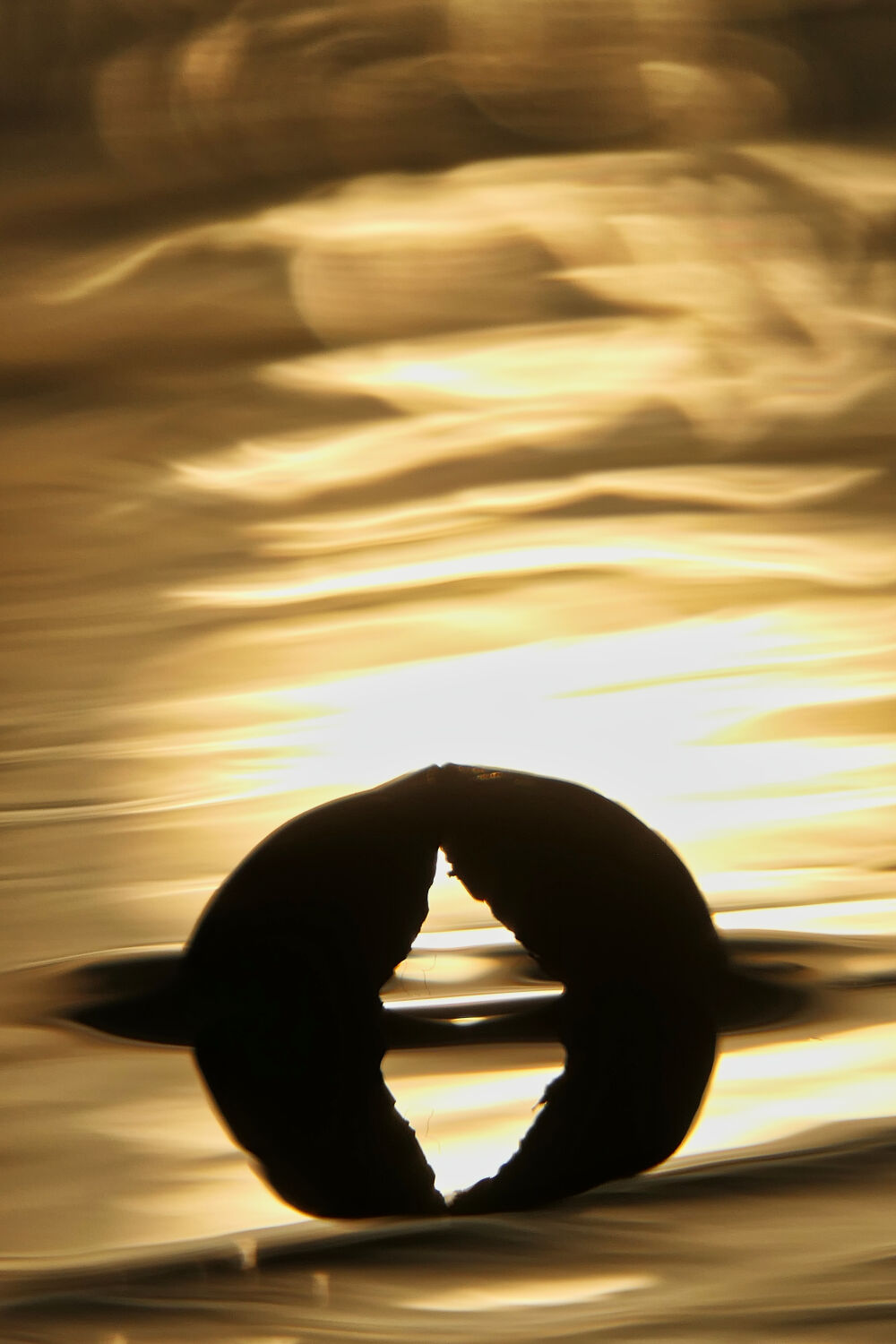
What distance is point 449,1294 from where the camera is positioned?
1.99 feet

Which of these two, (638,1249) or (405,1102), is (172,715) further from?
(638,1249)

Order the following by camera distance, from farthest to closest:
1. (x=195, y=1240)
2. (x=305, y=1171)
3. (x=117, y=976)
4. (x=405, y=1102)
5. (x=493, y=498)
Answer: (x=493, y=498) < (x=117, y=976) < (x=405, y=1102) < (x=305, y=1171) < (x=195, y=1240)

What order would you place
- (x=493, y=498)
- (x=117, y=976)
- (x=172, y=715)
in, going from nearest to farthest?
(x=117, y=976) → (x=172, y=715) → (x=493, y=498)

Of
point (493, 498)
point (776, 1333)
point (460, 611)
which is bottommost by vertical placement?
point (776, 1333)

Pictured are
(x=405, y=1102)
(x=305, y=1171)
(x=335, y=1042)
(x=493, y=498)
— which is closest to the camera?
(x=305, y=1171)

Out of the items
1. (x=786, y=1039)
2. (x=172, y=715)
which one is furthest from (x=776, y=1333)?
(x=172, y=715)

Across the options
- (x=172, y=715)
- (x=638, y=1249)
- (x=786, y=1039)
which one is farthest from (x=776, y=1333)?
(x=172, y=715)

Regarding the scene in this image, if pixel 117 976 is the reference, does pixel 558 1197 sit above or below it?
below

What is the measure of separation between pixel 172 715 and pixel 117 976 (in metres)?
0.50

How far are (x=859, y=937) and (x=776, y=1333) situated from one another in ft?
2.39

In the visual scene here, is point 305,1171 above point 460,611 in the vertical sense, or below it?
below

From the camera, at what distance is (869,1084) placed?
861 mm

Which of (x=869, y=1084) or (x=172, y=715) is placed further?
(x=172, y=715)

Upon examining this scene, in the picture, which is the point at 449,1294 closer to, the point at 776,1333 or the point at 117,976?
the point at 776,1333
